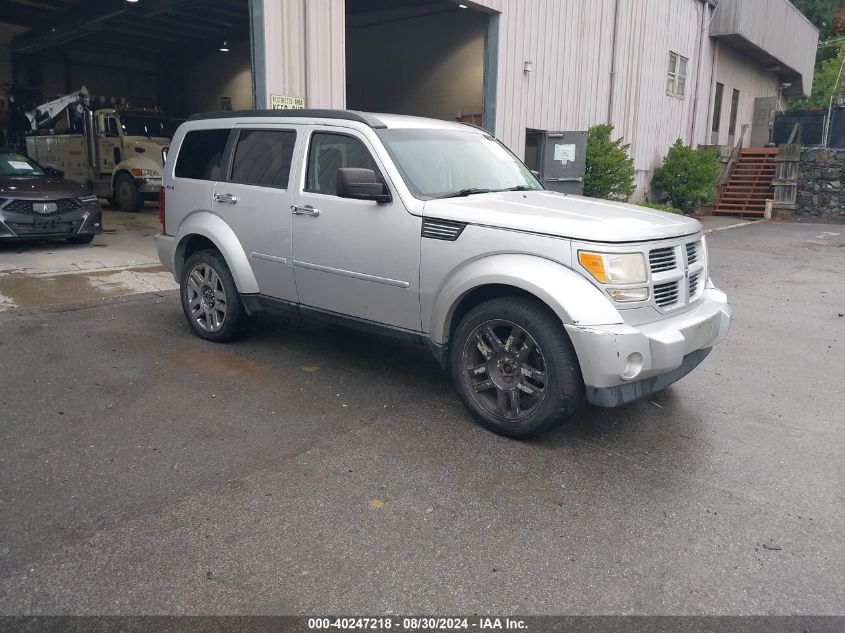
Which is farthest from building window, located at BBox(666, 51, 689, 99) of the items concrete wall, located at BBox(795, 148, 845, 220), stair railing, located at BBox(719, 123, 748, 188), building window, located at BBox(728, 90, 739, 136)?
building window, located at BBox(728, 90, 739, 136)

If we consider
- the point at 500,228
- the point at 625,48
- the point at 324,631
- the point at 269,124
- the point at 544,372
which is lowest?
the point at 324,631

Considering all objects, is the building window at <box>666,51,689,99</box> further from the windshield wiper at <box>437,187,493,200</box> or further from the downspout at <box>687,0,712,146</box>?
the windshield wiper at <box>437,187,493,200</box>

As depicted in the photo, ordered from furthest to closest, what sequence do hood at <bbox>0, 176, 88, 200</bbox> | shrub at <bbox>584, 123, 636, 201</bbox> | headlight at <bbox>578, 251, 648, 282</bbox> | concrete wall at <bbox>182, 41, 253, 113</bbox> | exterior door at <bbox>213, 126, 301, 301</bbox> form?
concrete wall at <bbox>182, 41, 253, 113</bbox> < shrub at <bbox>584, 123, 636, 201</bbox> < hood at <bbox>0, 176, 88, 200</bbox> < exterior door at <bbox>213, 126, 301, 301</bbox> < headlight at <bbox>578, 251, 648, 282</bbox>

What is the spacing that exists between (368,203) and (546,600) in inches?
121

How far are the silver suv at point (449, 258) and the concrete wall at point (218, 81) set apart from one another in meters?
19.7

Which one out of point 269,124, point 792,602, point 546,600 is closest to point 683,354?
point 792,602

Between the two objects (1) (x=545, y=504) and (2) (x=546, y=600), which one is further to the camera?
(1) (x=545, y=504)

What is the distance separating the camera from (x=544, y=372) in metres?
4.24

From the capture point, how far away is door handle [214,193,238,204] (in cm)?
598

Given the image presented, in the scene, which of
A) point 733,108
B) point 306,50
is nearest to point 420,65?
point 306,50

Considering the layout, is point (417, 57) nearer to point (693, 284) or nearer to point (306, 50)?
point (306, 50)

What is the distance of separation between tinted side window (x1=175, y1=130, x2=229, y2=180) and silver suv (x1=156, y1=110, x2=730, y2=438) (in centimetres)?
2

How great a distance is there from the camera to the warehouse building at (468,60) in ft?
34.8

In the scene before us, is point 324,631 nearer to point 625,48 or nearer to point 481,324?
point 481,324
